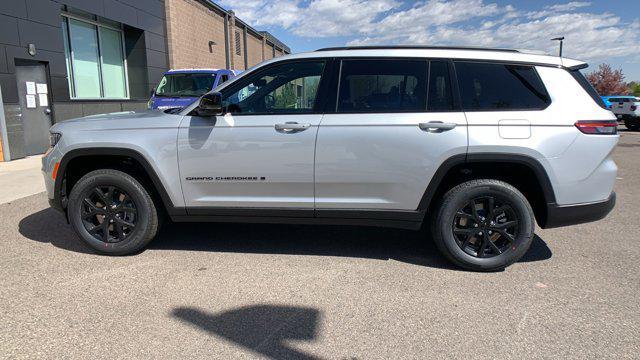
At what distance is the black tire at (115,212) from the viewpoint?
13.4 ft

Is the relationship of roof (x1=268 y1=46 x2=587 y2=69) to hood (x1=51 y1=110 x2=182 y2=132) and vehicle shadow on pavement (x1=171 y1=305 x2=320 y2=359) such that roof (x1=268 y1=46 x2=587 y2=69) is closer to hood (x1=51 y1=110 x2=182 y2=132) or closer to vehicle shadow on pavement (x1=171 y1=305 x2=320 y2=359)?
hood (x1=51 y1=110 x2=182 y2=132)

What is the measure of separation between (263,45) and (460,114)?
33000 mm

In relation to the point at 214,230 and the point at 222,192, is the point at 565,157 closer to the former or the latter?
the point at 222,192

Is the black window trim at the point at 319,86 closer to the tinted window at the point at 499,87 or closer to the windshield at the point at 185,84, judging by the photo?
the tinted window at the point at 499,87

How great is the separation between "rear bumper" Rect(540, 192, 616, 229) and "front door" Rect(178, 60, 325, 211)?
79.0 inches

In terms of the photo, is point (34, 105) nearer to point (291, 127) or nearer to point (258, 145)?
point (258, 145)

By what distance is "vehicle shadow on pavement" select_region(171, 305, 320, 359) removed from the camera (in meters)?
2.74

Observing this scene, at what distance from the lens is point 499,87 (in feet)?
12.3

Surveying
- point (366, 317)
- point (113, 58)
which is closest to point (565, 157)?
point (366, 317)

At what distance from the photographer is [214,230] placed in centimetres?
502

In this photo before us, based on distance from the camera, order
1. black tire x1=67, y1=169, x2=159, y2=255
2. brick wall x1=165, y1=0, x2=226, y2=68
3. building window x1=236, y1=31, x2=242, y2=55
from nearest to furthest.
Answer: black tire x1=67, y1=169, x2=159, y2=255 → brick wall x1=165, y1=0, x2=226, y2=68 → building window x1=236, y1=31, x2=242, y2=55

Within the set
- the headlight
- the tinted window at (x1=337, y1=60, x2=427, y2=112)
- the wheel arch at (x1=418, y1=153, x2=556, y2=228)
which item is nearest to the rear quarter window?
the wheel arch at (x1=418, y1=153, x2=556, y2=228)

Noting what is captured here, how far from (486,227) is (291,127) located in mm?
1856

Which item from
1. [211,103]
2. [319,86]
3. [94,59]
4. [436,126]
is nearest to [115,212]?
[211,103]
